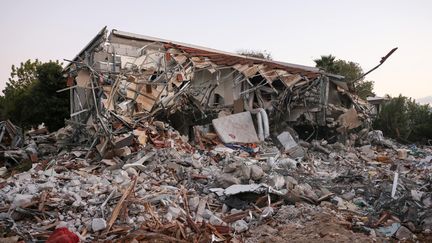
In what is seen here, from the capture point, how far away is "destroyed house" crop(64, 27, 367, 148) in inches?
455

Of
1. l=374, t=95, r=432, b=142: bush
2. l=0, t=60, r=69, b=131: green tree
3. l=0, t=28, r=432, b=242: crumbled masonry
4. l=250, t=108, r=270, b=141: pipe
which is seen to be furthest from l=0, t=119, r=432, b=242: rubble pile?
l=374, t=95, r=432, b=142: bush

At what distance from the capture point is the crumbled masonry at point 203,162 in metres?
5.50

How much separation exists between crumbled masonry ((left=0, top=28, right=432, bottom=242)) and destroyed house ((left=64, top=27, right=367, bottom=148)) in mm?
52

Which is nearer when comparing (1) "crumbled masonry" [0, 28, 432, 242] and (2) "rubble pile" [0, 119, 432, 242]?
(2) "rubble pile" [0, 119, 432, 242]

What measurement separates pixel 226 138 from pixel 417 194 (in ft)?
23.0

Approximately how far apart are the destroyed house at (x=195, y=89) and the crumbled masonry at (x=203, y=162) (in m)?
0.05

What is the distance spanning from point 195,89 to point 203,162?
4.80 metres

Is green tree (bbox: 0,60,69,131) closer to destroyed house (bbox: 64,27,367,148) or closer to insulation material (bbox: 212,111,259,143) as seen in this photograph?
destroyed house (bbox: 64,27,367,148)

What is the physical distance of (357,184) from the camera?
7793mm

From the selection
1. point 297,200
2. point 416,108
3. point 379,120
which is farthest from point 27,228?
point 416,108

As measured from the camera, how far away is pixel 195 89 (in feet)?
46.1

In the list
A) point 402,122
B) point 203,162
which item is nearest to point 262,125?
point 203,162

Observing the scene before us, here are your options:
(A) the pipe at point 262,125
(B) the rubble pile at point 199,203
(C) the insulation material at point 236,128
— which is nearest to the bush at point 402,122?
(A) the pipe at point 262,125

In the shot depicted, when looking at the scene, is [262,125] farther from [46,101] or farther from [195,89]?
[46,101]
